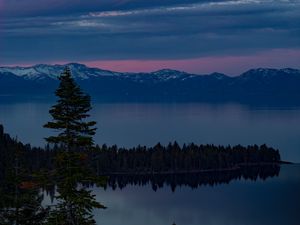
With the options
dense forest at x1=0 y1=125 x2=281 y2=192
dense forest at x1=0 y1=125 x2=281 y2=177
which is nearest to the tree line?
dense forest at x1=0 y1=125 x2=281 y2=192

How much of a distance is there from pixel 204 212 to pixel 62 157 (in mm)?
70172

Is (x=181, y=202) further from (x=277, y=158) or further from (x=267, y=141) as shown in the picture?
(x=267, y=141)

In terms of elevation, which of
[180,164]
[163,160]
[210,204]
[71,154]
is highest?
[163,160]

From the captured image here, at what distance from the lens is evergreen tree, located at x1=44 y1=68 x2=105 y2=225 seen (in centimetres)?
1491

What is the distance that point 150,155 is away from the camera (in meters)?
136

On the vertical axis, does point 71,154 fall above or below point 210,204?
above

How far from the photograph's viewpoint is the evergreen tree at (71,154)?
14906 mm

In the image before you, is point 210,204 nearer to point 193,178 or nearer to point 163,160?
point 193,178

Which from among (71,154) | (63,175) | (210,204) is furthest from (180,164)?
(71,154)

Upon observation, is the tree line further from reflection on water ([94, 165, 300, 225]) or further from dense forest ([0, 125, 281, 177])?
dense forest ([0, 125, 281, 177])

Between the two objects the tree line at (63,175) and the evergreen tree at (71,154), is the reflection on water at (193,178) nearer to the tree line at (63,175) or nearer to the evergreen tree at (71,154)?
the tree line at (63,175)

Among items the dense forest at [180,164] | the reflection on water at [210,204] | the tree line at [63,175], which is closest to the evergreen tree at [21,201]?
the tree line at [63,175]

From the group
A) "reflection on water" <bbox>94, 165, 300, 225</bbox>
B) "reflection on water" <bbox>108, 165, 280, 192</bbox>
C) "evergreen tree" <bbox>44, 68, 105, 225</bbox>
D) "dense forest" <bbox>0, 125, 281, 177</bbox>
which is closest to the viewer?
"evergreen tree" <bbox>44, 68, 105, 225</bbox>

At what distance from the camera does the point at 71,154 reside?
14969mm
